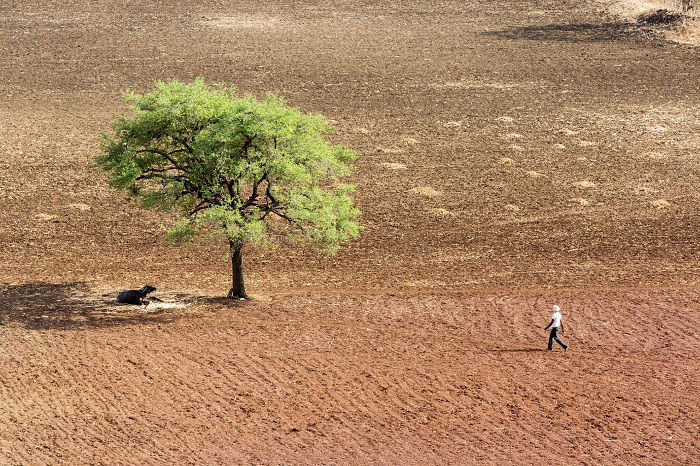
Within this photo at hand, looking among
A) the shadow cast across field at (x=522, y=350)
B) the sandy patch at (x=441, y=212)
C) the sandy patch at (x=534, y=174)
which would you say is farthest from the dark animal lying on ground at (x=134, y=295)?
the sandy patch at (x=534, y=174)

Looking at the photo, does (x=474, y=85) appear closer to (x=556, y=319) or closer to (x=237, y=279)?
(x=237, y=279)

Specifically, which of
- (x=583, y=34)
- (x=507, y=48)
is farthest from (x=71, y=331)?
(x=583, y=34)

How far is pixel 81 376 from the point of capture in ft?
88.9

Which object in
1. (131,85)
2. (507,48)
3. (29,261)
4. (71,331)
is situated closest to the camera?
(71,331)

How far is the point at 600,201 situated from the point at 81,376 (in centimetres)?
2576

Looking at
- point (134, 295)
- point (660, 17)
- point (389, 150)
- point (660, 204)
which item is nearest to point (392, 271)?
point (134, 295)

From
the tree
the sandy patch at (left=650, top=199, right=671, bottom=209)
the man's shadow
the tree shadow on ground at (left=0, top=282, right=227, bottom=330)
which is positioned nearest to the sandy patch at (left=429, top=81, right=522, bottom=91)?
the sandy patch at (left=650, top=199, right=671, bottom=209)

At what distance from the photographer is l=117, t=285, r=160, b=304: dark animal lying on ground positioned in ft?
106

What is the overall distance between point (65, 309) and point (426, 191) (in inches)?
728

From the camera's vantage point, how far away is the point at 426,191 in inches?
1729

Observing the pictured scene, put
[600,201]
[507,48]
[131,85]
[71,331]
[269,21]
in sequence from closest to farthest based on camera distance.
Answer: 1. [71,331]
2. [600,201]
3. [131,85]
4. [507,48]
5. [269,21]

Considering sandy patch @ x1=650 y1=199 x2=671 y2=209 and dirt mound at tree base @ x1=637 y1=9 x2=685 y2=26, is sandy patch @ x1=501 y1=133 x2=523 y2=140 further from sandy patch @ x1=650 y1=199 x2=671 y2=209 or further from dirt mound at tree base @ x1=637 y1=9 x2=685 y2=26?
dirt mound at tree base @ x1=637 y1=9 x2=685 y2=26

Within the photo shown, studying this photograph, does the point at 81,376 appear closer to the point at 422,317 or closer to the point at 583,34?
the point at 422,317

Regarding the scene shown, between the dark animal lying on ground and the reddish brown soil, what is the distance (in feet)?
1.42
